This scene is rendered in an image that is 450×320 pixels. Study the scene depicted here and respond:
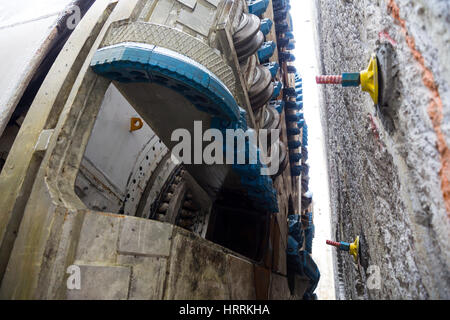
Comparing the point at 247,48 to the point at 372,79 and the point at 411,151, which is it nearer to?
the point at 372,79

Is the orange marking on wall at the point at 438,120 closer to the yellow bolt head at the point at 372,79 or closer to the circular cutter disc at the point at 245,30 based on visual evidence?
the yellow bolt head at the point at 372,79

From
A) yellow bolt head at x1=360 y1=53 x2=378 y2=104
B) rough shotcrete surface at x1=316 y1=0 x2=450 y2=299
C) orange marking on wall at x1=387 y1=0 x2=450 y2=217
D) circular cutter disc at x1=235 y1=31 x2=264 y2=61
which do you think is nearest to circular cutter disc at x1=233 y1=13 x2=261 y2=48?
circular cutter disc at x1=235 y1=31 x2=264 y2=61

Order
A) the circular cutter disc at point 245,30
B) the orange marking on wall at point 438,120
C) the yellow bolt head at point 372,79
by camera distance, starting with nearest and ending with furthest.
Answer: the orange marking on wall at point 438,120
the yellow bolt head at point 372,79
the circular cutter disc at point 245,30

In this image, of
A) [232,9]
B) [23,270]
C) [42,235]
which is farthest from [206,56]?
[23,270]

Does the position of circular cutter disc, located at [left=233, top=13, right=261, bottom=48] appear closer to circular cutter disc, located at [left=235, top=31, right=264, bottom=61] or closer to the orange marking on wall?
circular cutter disc, located at [left=235, top=31, right=264, bottom=61]

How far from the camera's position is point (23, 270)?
148 cm

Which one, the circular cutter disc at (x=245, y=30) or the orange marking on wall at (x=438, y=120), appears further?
the circular cutter disc at (x=245, y=30)

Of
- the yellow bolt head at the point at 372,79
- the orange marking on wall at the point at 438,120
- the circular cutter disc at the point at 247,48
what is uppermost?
the circular cutter disc at the point at 247,48

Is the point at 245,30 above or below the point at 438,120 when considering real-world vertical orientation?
above

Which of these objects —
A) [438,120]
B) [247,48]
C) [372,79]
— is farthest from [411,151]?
[247,48]

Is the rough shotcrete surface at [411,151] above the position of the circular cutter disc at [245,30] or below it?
below

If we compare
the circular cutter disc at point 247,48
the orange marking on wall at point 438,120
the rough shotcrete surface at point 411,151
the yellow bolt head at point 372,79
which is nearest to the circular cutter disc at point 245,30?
the circular cutter disc at point 247,48

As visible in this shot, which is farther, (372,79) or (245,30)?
(245,30)
